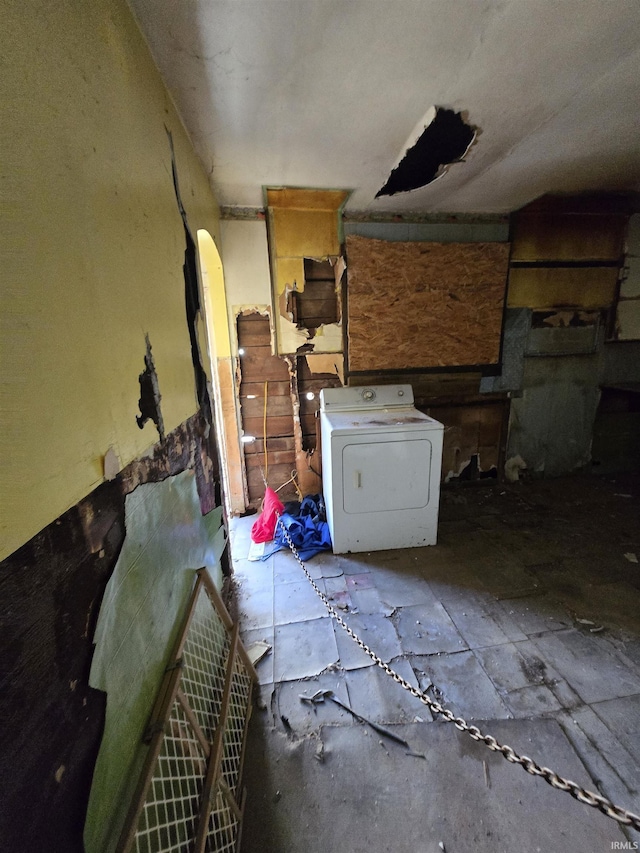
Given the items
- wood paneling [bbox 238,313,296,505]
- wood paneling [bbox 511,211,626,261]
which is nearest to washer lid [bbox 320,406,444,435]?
wood paneling [bbox 238,313,296,505]

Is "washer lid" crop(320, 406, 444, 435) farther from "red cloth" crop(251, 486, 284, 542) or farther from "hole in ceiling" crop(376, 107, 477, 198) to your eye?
"hole in ceiling" crop(376, 107, 477, 198)

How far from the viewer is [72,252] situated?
63cm

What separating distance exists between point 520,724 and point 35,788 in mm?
1502

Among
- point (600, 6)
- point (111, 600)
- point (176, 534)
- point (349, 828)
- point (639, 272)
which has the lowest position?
point (349, 828)

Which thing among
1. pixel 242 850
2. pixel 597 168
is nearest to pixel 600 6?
pixel 597 168

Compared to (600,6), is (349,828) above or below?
below

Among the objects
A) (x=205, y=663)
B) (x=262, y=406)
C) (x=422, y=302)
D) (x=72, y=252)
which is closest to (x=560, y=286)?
(x=422, y=302)

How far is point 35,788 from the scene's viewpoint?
0.47m

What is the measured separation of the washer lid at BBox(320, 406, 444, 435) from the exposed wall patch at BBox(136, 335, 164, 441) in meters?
1.18

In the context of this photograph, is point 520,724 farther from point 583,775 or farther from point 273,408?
point 273,408

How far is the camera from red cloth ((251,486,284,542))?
2.42 meters

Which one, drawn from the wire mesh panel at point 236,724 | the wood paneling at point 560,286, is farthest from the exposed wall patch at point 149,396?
the wood paneling at point 560,286

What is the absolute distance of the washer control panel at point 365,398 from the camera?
8.51 feet

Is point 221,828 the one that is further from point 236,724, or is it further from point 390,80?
point 390,80
